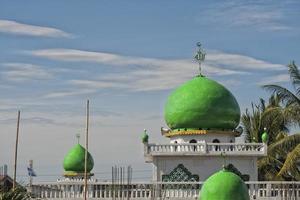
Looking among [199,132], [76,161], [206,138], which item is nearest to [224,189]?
[199,132]

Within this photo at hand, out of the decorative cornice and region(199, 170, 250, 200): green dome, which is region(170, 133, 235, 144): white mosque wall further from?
region(199, 170, 250, 200): green dome

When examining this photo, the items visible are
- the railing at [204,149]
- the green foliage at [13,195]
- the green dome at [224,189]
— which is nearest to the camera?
the green foliage at [13,195]

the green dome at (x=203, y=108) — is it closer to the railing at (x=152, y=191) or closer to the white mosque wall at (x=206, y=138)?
the white mosque wall at (x=206, y=138)

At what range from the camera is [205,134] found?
28.4 meters

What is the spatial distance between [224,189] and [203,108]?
29.6ft

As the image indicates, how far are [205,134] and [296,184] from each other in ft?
14.3

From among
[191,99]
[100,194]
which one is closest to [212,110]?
[191,99]

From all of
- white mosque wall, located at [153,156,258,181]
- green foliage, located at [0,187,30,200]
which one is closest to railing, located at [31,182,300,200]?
white mosque wall, located at [153,156,258,181]

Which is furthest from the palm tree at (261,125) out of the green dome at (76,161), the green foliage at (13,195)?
the green foliage at (13,195)

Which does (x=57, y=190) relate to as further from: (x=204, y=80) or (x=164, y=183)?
(x=204, y=80)

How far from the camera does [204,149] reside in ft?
91.1

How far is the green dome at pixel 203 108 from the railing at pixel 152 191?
3.13 metres

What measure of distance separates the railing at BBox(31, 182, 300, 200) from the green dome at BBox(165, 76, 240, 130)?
123 inches

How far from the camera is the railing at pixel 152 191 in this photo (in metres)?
26.0
